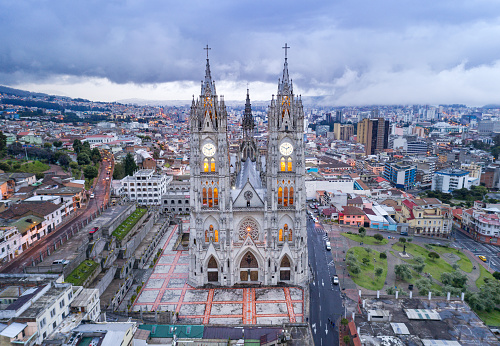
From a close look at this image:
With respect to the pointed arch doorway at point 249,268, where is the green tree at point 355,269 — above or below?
below

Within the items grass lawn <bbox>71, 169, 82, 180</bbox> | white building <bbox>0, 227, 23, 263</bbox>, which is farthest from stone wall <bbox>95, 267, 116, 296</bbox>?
grass lawn <bbox>71, 169, 82, 180</bbox>

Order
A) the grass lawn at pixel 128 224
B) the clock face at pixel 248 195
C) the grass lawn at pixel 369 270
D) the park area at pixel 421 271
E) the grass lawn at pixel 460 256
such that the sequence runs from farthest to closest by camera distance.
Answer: the grass lawn at pixel 128 224
the grass lawn at pixel 460 256
the grass lawn at pixel 369 270
the clock face at pixel 248 195
the park area at pixel 421 271

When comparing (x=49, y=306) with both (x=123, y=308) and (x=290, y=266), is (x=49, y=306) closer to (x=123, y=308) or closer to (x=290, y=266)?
(x=123, y=308)

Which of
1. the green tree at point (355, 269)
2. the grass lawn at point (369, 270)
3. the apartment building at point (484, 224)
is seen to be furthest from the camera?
the apartment building at point (484, 224)

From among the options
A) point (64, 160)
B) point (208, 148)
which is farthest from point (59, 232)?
point (64, 160)

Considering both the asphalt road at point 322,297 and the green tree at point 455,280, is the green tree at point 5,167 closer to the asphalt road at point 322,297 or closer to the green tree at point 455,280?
the asphalt road at point 322,297

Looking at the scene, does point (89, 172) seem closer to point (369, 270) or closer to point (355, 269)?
point (355, 269)

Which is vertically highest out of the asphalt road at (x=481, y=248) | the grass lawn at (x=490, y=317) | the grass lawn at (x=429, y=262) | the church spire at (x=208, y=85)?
the church spire at (x=208, y=85)

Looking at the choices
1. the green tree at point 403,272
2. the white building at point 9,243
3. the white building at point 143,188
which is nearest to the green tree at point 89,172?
the white building at point 143,188

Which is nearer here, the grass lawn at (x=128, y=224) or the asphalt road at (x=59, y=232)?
the asphalt road at (x=59, y=232)
